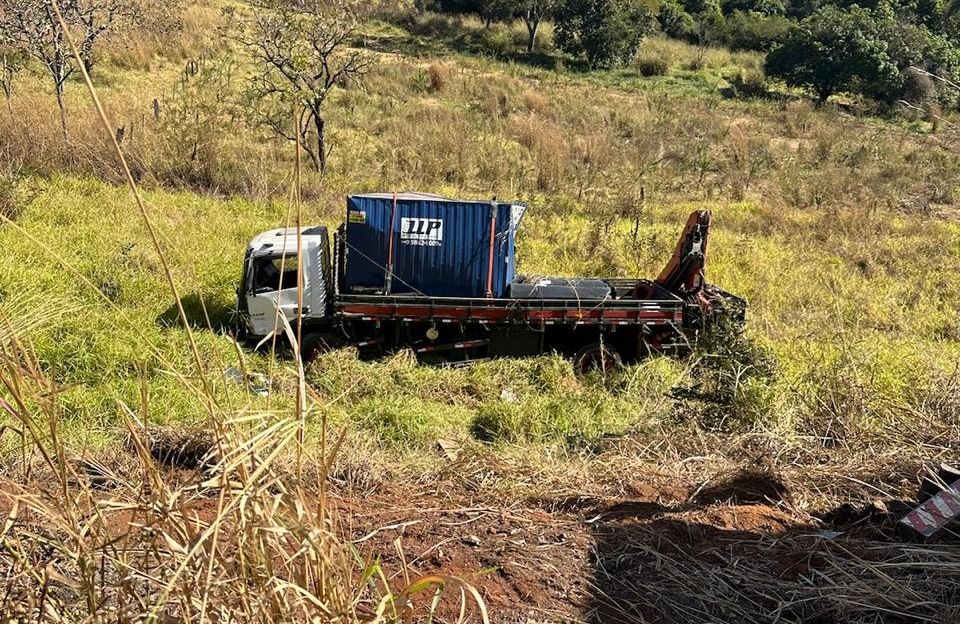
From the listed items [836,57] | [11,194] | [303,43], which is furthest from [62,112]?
[836,57]

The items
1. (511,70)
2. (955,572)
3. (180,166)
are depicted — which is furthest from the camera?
(511,70)

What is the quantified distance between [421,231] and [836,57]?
27825 millimetres

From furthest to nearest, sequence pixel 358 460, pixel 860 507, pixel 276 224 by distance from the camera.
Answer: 1. pixel 276 224
2. pixel 358 460
3. pixel 860 507

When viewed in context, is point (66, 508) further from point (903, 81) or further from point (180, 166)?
point (903, 81)

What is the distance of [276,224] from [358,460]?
9.02 m

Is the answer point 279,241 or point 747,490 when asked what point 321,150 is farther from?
point 747,490

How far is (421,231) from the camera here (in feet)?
28.6

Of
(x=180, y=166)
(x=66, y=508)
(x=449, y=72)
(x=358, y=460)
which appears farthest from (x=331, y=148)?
(x=66, y=508)

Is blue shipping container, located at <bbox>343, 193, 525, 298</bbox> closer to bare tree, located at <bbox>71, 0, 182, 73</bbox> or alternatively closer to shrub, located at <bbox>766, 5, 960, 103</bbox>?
bare tree, located at <bbox>71, 0, 182, 73</bbox>

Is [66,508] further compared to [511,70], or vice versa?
[511,70]

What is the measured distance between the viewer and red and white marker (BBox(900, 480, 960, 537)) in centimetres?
324

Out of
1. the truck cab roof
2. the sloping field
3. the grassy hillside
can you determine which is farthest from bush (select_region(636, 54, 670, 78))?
the truck cab roof

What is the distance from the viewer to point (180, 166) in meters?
14.7

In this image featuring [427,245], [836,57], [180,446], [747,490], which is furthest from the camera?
[836,57]
